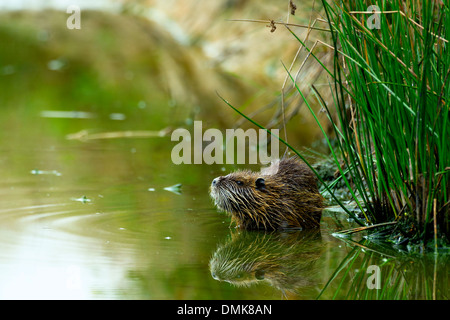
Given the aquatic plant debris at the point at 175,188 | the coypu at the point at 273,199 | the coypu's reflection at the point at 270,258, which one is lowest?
the coypu's reflection at the point at 270,258

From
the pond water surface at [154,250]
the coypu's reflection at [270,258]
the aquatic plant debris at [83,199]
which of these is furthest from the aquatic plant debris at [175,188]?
the coypu's reflection at [270,258]

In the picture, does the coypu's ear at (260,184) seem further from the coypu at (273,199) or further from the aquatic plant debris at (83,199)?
the aquatic plant debris at (83,199)

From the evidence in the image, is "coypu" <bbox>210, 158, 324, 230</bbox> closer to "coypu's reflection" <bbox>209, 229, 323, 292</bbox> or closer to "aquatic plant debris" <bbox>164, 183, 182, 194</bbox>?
"coypu's reflection" <bbox>209, 229, 323, 292</bbox>

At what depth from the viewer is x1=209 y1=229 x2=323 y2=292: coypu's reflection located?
3539 millimetres

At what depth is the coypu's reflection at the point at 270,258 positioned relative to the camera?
11.6ft

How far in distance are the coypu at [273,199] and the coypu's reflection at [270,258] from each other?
0.09 metres

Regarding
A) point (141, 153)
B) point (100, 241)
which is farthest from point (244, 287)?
point (141, 153)

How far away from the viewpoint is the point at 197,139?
24.9ft

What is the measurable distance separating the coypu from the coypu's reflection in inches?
3.5

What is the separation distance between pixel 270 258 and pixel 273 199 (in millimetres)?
775

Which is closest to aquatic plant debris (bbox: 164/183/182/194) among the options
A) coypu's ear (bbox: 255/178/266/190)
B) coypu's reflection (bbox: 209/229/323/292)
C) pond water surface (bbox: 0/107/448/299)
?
pond water surface (bbox: 0/107/448/299)

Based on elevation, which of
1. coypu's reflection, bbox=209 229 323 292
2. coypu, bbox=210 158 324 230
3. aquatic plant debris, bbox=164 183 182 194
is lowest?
coypu's reflection, bbox=209 229 323 292

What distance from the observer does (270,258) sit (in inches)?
154
